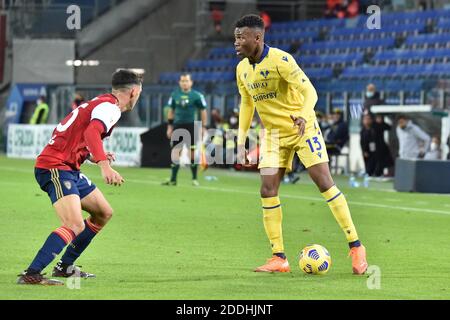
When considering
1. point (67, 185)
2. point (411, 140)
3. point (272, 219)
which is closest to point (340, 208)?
point (272, 219)

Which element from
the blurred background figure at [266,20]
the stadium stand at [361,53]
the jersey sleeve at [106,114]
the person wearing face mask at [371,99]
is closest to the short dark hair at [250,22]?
the jersey sleeve at [106,114]

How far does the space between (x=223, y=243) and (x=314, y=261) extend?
10.3ft

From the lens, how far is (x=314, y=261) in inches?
440

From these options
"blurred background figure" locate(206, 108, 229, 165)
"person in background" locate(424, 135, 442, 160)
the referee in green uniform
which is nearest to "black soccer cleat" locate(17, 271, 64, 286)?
the referee in green uniform

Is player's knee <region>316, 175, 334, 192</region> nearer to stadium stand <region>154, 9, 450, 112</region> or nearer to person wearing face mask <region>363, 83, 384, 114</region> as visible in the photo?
person wearing face mask <region>363, 83, 384, 114</region>

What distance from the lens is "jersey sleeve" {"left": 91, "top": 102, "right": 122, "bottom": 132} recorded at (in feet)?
33.1

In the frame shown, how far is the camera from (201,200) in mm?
21469

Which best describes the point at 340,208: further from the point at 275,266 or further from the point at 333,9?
the point at 333,9

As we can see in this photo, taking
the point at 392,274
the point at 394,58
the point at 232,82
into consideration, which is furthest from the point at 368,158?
the point at 392,274

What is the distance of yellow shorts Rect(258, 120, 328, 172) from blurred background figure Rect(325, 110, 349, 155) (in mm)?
18063

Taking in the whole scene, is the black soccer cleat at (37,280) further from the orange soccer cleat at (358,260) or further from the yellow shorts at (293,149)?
the orange soccer cleat at (358,260)

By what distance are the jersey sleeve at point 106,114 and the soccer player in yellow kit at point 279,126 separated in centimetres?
166

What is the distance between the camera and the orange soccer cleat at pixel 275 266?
37.2 ft
